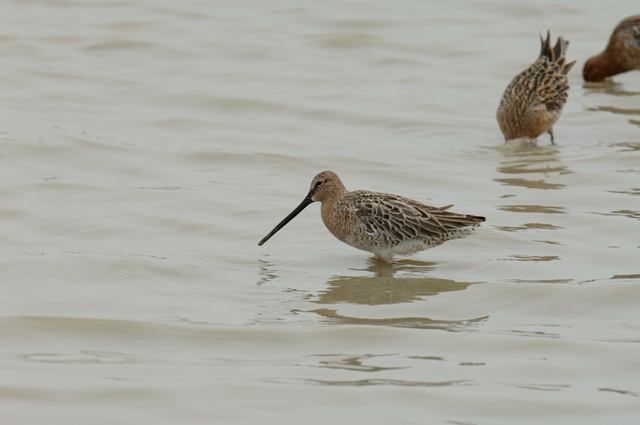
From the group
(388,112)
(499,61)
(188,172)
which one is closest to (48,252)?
(188,172)

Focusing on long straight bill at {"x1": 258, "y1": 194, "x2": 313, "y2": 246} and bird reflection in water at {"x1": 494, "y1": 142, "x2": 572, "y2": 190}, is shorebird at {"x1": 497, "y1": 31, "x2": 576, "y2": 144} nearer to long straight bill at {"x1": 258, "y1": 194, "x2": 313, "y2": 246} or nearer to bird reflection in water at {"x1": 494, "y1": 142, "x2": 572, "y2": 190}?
bird reflection in water at {"x1": 494, "y1": 142, "x2": 572, "y2": 190}

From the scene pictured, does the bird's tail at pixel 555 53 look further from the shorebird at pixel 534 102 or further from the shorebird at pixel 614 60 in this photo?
the shorebird at pixel 614 60

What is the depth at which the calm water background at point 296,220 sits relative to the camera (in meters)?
5.62

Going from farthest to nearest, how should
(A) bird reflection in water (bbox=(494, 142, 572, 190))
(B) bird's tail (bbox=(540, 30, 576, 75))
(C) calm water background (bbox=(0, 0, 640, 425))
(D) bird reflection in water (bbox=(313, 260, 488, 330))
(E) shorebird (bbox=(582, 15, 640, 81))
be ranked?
1. (E) shorebird (bbox=(582, 15, 640, 81))
2. (B) bird's tail (bbox=(540, 30, 576, 75))
3. (A) bird reflection in water (bbox=(494, 142, 572, 190))
4. (D) bird reflection in water (bbox=(313, 260, 488, 330))
5. (C) calm water background (bbox=(0, 0, 640, 425))

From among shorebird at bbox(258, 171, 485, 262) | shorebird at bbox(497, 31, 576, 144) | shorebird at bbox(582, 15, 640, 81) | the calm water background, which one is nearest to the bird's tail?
shorebird at bbox(497, 31, 576, 144)

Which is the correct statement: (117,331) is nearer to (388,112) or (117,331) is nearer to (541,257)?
(541,257)

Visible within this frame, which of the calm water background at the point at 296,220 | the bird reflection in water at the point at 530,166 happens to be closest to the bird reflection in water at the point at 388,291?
the calm water background at the point at 296,220

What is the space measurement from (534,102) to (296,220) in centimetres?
289

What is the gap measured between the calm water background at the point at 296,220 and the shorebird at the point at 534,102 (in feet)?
0.55

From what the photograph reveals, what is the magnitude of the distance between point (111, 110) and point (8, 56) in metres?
1.89

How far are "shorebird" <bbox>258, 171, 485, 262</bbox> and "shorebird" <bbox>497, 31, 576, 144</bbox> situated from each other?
2.86 m

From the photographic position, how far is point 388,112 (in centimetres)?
1148

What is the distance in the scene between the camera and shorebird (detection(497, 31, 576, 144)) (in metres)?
10.8

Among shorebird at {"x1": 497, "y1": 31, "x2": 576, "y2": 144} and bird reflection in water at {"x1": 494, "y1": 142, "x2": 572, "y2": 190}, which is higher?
shorebird at {"x1": 497, "y1": 31, "x2": 576, "y2": 144}
